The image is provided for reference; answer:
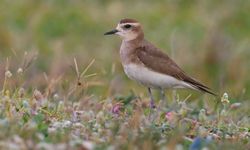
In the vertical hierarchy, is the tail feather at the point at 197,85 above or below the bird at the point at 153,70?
below

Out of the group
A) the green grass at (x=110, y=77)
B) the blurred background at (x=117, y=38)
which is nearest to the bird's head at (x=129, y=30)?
the green grass at (x=110, y=77)

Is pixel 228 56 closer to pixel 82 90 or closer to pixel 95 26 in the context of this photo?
pixel 95 26

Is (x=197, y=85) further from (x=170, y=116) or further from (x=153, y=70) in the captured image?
(x=170, y=116)

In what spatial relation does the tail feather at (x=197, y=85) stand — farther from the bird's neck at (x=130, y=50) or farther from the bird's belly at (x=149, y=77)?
the bird's neck at (x=130, y=50)

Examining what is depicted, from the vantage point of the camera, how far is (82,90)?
29.9ft

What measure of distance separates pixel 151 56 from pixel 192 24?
8.07 m

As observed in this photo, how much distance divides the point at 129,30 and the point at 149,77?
3.30 feet

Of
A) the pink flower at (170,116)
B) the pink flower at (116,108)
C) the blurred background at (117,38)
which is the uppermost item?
the pink flower at (170,116)

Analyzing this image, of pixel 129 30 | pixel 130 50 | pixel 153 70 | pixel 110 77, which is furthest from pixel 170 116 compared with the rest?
pixel 110 77

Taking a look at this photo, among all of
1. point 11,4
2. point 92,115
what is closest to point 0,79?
point 92,115

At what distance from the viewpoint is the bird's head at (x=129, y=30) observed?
10.2 m

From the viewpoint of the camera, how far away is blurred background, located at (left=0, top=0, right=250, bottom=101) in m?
15.0

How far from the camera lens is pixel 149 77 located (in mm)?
9469

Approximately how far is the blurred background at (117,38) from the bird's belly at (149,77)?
401 cm
